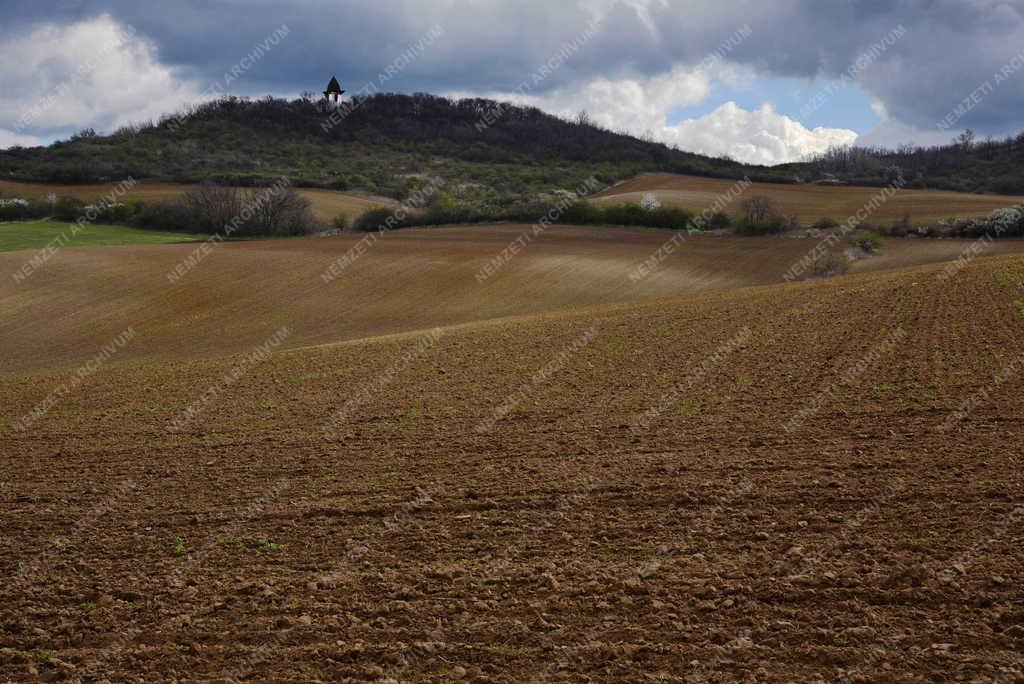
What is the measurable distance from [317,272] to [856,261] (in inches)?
1125

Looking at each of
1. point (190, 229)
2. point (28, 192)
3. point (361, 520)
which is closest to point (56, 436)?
point (361, 520)

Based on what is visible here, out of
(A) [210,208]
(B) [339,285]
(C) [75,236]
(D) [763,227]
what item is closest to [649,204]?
(D) [763,227]

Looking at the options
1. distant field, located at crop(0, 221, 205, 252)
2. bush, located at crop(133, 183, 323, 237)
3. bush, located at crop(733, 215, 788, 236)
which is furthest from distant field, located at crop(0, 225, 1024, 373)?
distant field, located at crop(0, 221, 205, 252)

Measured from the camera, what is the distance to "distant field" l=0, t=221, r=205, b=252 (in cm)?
5062

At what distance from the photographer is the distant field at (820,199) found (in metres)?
60.1

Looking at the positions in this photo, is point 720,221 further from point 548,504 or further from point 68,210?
point 548,504

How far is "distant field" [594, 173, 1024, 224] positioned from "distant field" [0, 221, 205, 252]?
3246cm

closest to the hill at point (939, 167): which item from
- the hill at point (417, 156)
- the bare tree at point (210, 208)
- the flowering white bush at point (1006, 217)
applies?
the hill at point (417, 156)

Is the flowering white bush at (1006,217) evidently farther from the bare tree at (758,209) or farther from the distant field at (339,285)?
the bare tree at (758,209)

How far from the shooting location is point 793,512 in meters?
10.4

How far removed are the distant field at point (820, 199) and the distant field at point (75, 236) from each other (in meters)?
32.5

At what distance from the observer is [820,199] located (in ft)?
238

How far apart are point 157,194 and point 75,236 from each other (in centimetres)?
1528

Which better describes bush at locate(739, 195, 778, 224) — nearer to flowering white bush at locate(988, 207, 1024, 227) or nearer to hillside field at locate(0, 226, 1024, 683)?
flowering white bush at locate(988, 207, 1024, 227)
